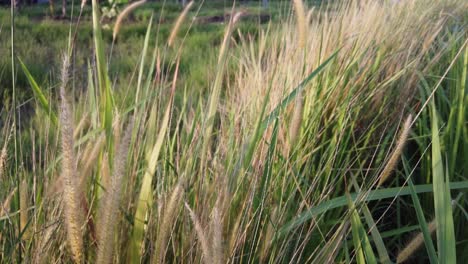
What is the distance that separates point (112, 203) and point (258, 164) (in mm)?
417

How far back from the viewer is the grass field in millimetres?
839

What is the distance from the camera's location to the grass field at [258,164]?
84cm

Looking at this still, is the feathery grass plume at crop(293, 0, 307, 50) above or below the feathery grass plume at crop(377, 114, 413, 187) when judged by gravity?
above

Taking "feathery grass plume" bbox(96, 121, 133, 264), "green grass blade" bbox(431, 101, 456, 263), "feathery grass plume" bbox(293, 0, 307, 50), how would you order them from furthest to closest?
"feathery grass plume" bbox(293, 0, 307, 50) < "green grass blade" bbox(431, 101, 456, 263) < "feathery grass plume" bbox(96, 121, 133, 264)

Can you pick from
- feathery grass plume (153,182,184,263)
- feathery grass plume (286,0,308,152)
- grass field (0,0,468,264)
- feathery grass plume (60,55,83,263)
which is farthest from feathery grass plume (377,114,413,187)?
feathery grass plume (60,55,83,263)

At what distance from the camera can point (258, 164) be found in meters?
1.03

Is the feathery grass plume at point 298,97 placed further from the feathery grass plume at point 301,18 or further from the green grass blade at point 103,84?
the green grass blade at point 103,84

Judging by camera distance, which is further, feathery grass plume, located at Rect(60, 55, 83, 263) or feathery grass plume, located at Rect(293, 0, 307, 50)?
feathery grass plume, located at Rect(293, 0, 307, 50)

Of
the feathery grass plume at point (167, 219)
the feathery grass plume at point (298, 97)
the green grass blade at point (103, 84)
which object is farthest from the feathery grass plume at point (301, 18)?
the feathery grass plume at point (167, 219)

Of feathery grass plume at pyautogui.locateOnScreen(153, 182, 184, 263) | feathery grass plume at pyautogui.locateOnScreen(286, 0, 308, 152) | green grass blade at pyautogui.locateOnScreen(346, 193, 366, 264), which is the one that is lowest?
green grass blade at pyautogui.locateOnScreen(346, 193, 366, 264)

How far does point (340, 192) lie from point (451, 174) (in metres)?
0.29

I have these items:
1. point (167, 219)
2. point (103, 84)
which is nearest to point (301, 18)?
point (103, 84)

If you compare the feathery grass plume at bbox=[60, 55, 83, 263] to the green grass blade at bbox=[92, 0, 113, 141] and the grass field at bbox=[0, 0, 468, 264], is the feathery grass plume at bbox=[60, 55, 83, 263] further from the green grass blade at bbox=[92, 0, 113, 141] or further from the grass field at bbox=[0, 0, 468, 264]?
the green grass blade at bbox=[92, 0, 113, 141]

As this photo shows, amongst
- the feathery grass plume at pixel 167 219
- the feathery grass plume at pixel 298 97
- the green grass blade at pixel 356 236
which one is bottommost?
the green grass blade at pixel 356 236
